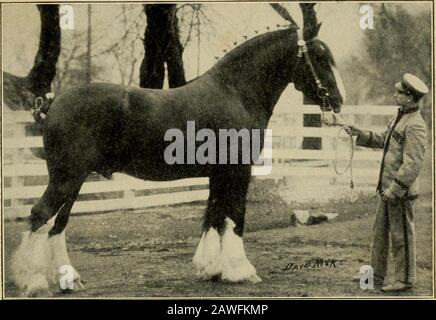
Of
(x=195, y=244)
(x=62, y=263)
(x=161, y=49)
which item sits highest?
(x=161, y=49)

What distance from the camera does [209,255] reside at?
4449 millimetres

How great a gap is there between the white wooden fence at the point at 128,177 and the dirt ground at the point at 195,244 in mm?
101

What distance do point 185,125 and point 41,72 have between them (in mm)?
1271

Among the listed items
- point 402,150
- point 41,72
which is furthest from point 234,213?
point 41,72

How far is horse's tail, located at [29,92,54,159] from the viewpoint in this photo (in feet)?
14.8

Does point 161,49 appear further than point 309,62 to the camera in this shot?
Yes

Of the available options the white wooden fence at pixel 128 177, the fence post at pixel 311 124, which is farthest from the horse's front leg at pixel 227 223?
the fence post at pixel 311 124

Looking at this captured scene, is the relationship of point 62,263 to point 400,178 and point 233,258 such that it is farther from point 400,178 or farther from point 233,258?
point 400,178

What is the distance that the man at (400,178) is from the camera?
14.0ft

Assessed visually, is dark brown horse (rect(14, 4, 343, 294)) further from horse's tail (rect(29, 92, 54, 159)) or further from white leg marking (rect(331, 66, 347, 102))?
horse's tail (rect(29, 92, 54, 159))

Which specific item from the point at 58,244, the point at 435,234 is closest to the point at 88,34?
the point at 58,244

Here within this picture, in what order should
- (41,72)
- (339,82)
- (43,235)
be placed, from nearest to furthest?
(43,235) → (339,82) → (41,72)

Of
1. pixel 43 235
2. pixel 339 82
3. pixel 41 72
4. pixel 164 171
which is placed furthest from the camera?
pixel 41 72

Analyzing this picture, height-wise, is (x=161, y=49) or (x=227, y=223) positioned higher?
(x=161, y=49)
